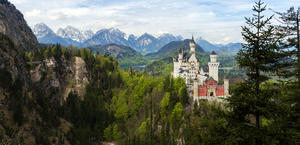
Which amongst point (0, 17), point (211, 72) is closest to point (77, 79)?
point (211, 72)

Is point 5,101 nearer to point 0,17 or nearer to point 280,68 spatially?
point 280,68

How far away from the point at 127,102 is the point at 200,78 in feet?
145

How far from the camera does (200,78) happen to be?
347ft

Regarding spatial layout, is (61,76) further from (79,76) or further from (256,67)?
(256,67)

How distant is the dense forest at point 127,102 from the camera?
18922 mm

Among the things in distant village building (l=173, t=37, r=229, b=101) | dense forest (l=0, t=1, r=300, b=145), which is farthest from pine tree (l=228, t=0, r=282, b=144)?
distant village building (l=173, t=37, r=229, b=101)

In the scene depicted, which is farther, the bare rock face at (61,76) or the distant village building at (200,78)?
the bare rock face at (61,76)

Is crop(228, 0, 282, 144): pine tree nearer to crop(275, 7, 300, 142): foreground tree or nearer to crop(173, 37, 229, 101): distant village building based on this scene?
crop(275, 7, 300, 142): foreground tree

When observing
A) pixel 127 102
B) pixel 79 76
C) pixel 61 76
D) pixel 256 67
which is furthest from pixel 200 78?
pixel 256 67

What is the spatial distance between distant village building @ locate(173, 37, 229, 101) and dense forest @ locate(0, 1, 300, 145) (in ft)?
13.8

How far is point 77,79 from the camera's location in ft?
432

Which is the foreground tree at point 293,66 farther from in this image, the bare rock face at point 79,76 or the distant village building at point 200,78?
the bare rock face at point 79,76

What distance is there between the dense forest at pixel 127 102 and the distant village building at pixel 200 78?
4.20 metres

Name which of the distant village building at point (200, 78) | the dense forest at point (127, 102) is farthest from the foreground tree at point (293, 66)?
the distant village building at point (200, 78)
